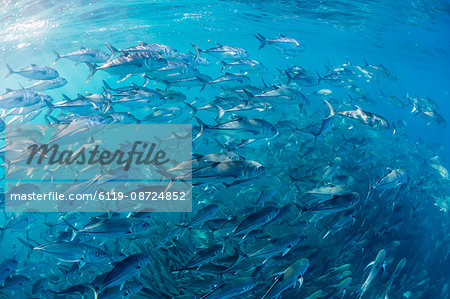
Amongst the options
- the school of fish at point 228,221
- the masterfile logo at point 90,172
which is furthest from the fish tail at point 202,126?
the masterfile logo at point 90,172

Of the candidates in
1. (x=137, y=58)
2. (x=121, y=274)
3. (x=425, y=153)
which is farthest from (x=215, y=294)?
(x=425, y=153)

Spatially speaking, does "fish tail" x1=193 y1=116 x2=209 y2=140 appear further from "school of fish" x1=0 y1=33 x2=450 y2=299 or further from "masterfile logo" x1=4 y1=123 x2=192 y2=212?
"masterfile logo" x1=4 y1=123 x2=192 y2=212

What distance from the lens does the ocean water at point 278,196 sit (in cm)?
418

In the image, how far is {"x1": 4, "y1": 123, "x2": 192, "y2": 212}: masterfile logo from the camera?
4.32 metres

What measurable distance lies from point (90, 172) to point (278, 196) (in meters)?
4.78

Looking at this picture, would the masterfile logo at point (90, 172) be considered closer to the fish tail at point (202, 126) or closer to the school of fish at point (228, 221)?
the school of fish at point (228, 221)

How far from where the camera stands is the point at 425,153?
17.0 meters

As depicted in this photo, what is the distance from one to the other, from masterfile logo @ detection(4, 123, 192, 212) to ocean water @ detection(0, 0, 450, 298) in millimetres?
419

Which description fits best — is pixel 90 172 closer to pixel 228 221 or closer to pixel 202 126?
pixel 202 126

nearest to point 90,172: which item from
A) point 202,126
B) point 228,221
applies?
point 202,126

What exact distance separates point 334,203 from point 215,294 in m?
2.13

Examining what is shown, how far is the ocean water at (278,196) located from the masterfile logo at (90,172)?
419 mm

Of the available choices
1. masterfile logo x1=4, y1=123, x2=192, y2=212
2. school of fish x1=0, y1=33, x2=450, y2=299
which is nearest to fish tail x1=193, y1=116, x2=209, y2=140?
school of fish x1=0, y1=33, x2=450, y2=299

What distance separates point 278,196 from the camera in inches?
296
